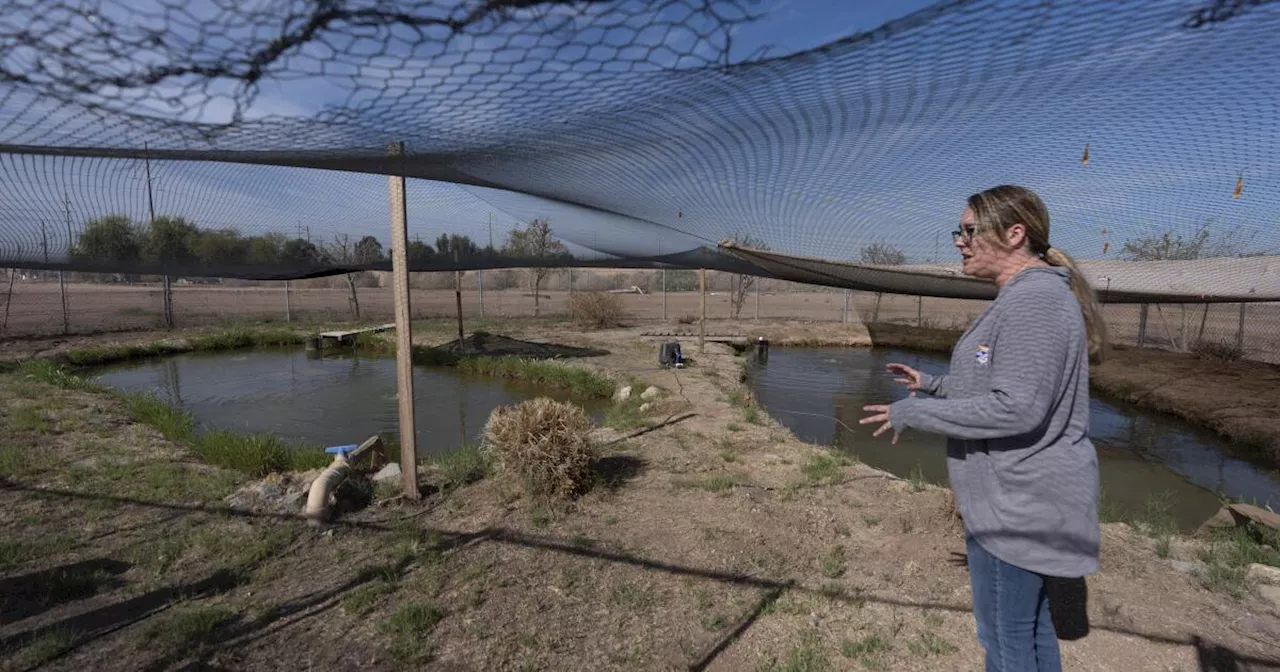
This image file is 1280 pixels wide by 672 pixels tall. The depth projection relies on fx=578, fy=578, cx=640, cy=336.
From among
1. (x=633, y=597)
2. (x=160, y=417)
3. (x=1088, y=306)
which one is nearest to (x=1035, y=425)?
(x=1088, y=306)

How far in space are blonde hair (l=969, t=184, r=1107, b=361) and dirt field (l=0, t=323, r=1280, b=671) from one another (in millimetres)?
1433

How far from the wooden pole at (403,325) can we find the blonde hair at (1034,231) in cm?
282

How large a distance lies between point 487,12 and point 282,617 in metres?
2.42

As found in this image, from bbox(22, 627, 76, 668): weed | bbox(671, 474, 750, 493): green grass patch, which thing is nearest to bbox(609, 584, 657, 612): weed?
bbox(671, 474, 750, 493): green grass patch

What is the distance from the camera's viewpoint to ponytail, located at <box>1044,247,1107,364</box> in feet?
4.25

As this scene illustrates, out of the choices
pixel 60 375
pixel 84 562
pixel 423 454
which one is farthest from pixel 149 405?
pixel 84 562

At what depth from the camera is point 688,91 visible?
2.23m

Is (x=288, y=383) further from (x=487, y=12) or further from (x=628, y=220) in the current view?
(x=487, y=12)

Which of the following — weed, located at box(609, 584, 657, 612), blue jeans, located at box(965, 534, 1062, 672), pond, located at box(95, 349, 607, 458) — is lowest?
pond, located at box(95, 349, 607, 458)

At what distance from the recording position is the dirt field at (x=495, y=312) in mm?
13938

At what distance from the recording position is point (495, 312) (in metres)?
22.8

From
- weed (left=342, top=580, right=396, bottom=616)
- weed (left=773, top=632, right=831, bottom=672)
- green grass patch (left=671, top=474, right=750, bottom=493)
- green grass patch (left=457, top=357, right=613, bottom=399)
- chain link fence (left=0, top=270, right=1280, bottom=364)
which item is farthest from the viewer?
chain link fence (left=0, top=270, right=1280, bottom=364)

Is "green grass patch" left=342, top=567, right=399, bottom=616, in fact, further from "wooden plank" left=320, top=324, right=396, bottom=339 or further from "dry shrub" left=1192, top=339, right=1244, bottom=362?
"dry shrub" left=1192, top=339, right=1244, bottom=362

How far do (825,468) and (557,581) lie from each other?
2378 mm
